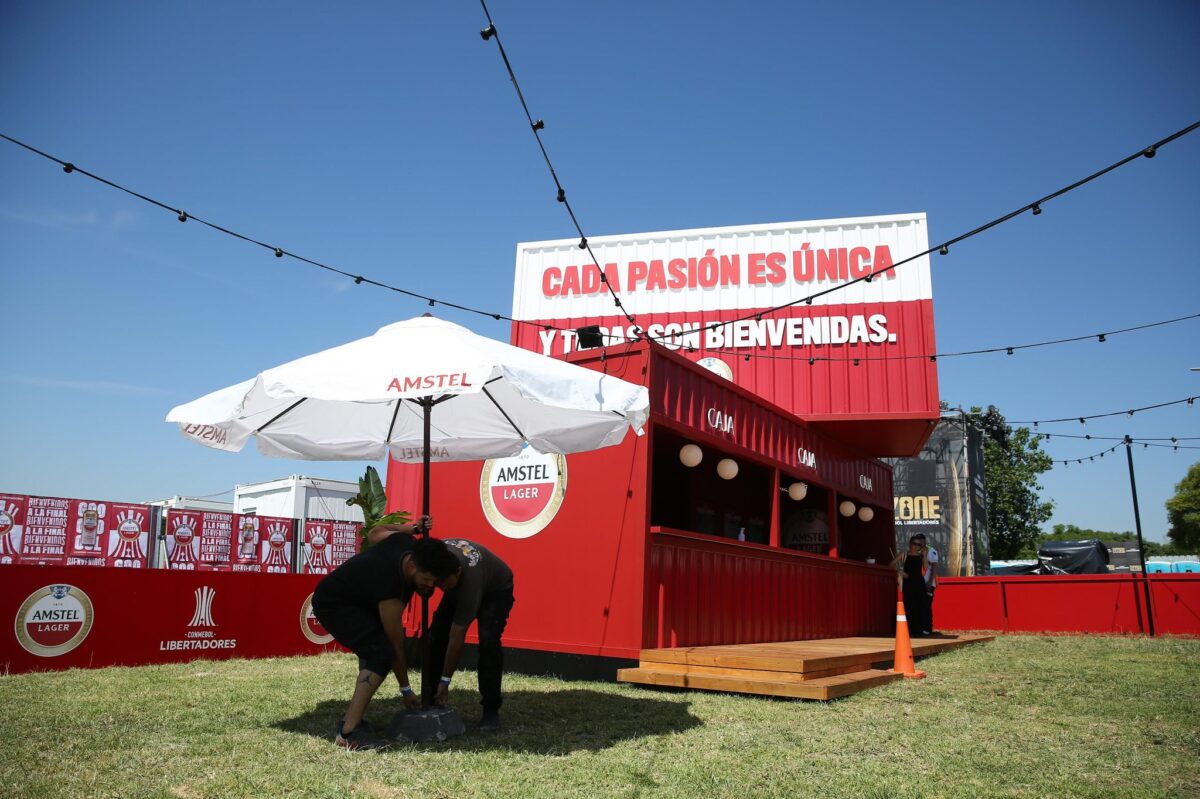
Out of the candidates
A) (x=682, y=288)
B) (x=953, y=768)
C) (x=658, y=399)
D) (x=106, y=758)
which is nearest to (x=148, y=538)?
(x=682, y=288)

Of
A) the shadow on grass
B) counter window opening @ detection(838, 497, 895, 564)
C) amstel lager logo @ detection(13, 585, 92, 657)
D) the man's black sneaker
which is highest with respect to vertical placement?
counter window opening @ detection(838, 497, 895, 564)

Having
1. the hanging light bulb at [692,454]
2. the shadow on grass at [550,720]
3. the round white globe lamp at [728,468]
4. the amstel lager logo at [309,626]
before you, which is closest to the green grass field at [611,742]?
the shadow on grass at [550,720]

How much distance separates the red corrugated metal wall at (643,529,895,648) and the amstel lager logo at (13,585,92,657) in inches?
221

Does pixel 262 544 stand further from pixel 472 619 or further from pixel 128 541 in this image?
pixel 472 619

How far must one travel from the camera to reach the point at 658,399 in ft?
26.2

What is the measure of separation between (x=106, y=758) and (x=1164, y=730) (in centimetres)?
623

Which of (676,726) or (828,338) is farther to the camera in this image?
(828,338)

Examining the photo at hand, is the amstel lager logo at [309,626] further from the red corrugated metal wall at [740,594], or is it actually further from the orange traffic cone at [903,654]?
the orange traffic cone at [903,654]

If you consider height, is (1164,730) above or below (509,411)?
below

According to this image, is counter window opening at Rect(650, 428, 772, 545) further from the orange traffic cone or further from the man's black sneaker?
the man's black sneaker

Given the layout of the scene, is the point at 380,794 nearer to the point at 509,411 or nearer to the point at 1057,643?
the point at 509,411

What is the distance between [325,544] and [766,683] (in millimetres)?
13639

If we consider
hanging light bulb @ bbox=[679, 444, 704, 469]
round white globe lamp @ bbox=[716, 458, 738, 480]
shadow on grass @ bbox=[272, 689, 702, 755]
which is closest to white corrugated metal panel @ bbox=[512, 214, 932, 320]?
round white globe lamp @ bbox=[716, 458, 738, 480]

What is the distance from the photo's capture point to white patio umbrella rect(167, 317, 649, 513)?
4.43 metres
